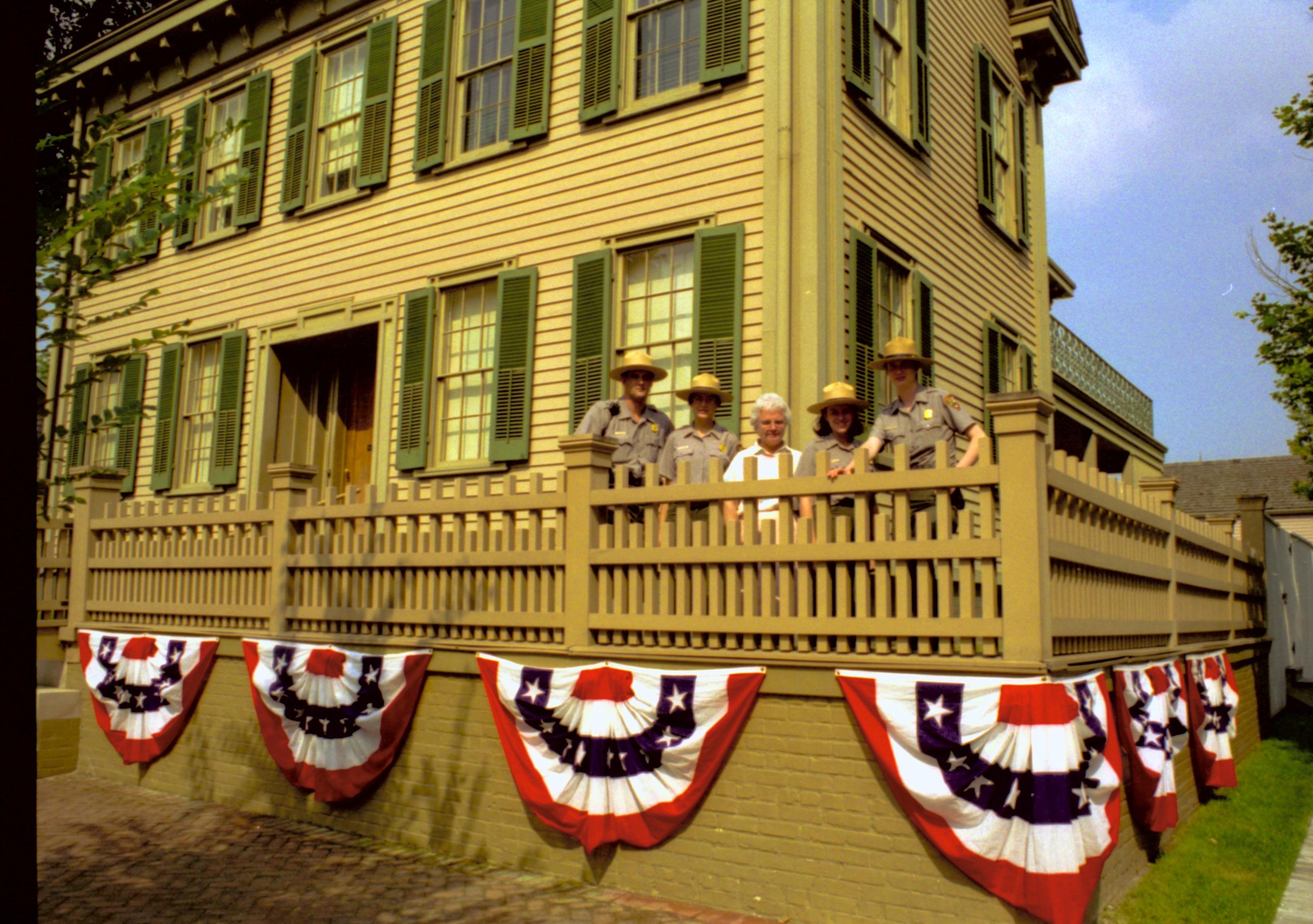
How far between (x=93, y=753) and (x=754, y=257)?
24.8 ft

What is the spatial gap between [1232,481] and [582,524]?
42935mm

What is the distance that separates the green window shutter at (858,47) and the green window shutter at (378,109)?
5361 mm

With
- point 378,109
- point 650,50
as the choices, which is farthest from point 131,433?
point 650,50

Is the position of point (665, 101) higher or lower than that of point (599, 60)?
lower

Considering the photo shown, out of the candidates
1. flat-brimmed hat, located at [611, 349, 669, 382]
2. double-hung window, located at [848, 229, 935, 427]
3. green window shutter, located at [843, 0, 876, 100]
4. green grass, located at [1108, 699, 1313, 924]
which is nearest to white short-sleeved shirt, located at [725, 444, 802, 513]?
flat-brimmed hat, located at [611, 349, 669, 382]

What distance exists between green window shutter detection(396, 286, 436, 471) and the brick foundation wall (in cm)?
410

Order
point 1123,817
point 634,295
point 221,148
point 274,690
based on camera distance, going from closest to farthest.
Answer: point 1123,817
point 274,690
point 634,295
point 221,148

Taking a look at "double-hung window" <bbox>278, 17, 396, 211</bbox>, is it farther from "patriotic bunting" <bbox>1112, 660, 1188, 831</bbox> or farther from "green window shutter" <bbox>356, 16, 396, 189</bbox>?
"patriotic bunting" <bbox>1112, 660, 1188, 831</bbox>

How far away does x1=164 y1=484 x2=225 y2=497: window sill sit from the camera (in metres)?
13.7

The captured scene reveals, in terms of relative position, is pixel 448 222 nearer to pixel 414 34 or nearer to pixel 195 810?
pixel 414 34

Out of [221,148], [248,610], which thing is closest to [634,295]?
[248,610]

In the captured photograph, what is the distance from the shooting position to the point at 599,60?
10.4m

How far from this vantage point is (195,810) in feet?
28.7

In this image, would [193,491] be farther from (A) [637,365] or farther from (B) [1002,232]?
(B) [1002,232]
